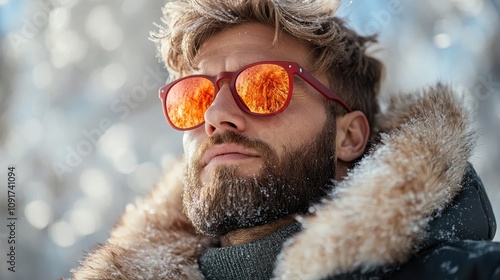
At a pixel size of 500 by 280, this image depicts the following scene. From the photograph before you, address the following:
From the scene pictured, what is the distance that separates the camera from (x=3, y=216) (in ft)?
17.8

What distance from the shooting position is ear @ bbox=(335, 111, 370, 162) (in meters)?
2.26

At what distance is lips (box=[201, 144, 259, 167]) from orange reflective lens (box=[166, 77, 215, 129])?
187 mm

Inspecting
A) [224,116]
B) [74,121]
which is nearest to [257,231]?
[224,116]

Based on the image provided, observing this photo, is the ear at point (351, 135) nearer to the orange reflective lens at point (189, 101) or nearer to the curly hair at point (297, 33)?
the curly hair at point (297, 33)

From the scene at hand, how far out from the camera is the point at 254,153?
1.95 m

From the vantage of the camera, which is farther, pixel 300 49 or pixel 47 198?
pixel 47 198

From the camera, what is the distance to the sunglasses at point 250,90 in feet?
6.59

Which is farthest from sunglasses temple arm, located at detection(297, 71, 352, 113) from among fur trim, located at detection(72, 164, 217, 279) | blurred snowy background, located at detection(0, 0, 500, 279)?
blurred snowy background, located at detection(0, 0, 500, 279)

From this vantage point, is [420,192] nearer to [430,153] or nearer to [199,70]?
[430,153]

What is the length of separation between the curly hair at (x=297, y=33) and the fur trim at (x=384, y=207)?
0.60m

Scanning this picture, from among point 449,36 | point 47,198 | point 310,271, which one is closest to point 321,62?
point 310,271

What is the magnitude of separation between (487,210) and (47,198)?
4.56m

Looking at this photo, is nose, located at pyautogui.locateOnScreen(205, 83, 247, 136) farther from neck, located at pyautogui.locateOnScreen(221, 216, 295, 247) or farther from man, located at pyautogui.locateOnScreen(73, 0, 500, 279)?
neck, located at pyautogui.locateOnScreen(221, 216, 295, 247)

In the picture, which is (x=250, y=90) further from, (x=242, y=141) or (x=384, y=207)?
(x=384, y=207)
